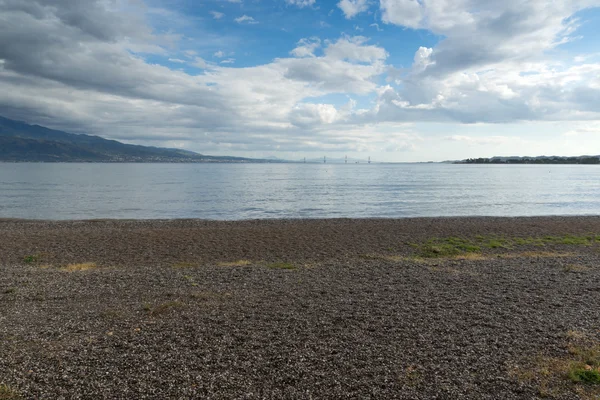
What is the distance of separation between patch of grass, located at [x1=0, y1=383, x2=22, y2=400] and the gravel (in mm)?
101

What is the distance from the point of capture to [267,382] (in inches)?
245

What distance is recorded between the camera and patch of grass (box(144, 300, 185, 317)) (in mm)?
9492

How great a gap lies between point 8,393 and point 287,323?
5.01 metres

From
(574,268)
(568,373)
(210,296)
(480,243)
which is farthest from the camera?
(480,243)

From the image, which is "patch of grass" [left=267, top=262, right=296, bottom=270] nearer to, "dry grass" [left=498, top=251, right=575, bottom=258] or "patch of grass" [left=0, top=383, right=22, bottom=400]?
"dry grass" [left=498, top=251, right=575, bottom=258]

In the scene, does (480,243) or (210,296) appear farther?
(480,243)

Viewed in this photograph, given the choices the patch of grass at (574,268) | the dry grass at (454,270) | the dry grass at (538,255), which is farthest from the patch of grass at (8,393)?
the dry grass at (538,255)

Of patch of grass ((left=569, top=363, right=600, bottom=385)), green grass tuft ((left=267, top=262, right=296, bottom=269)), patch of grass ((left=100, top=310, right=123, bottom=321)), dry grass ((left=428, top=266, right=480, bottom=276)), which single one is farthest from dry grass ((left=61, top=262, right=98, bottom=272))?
patch of grass ((left=569, top=363, right=600, bottom=385))

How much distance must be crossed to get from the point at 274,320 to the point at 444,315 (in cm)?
400

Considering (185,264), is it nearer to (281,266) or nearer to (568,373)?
(281,266)

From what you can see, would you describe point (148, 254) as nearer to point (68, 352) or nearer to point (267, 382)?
point (68, 352)

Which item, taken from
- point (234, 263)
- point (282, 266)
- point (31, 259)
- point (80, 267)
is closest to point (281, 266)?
point (282, 266)

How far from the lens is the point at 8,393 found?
575 centimetres

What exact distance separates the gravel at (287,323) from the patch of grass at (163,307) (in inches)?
2.1
